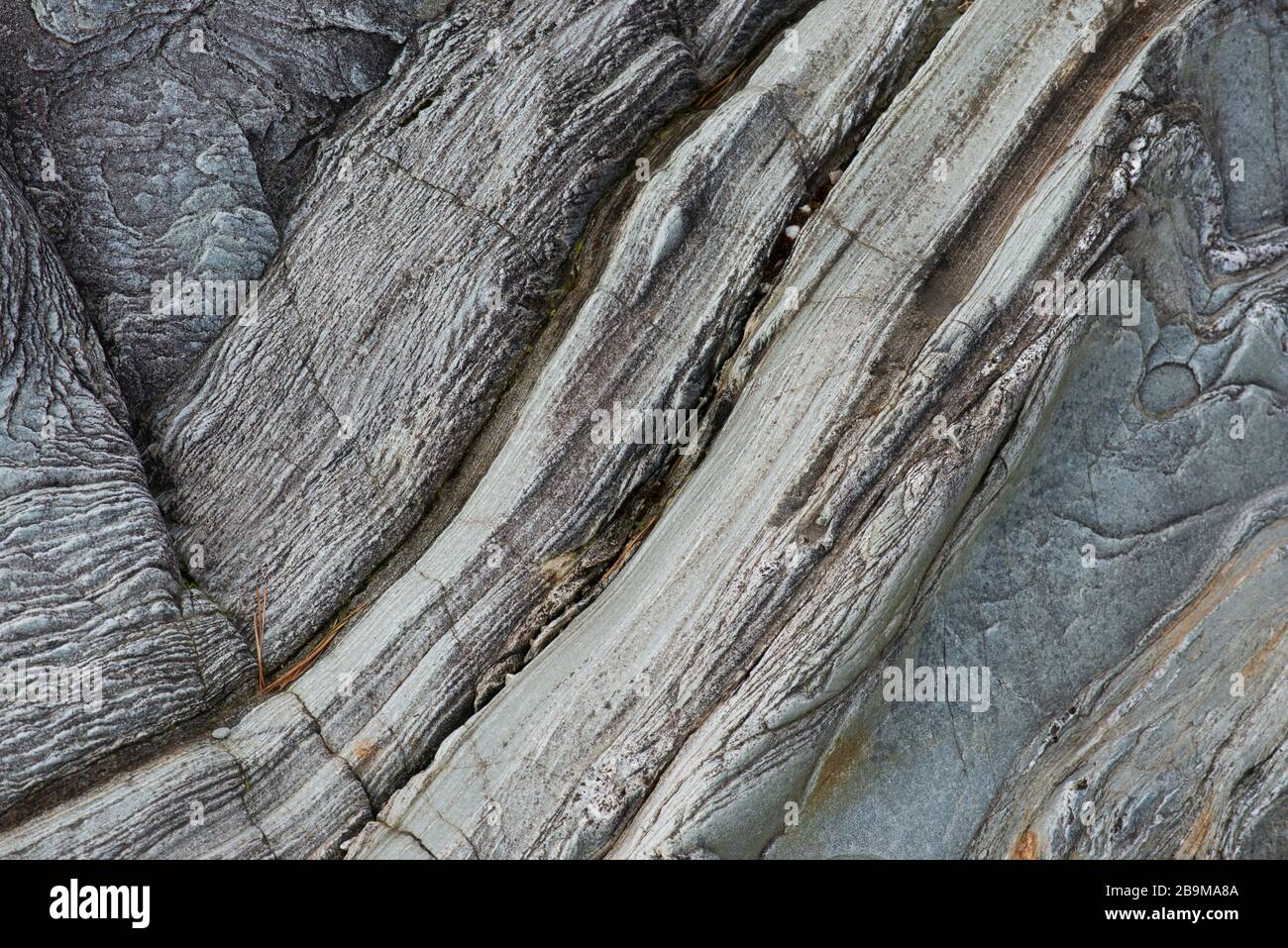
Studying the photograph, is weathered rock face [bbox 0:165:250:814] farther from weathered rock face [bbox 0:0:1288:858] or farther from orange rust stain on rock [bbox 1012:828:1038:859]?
orange rust stain on rock [bbox 1012:828:1038:859]

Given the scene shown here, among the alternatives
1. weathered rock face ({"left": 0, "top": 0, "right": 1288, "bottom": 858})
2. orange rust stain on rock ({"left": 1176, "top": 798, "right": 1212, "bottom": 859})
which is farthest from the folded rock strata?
orange rust stain on rock ({"left": 1176, "top": 798, "right": 1212, "bottom": 859})

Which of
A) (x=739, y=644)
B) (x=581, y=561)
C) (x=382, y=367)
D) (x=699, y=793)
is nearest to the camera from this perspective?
(x=699, y=793)

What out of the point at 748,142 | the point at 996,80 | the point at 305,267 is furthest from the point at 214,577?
the point at 996,80

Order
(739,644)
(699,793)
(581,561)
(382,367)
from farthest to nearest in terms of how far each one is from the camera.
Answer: (382,367) < (581,561) < (739,644) < (699,793)

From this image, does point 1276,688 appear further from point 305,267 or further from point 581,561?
point 305,267

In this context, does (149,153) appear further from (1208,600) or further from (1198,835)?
(1198,835)

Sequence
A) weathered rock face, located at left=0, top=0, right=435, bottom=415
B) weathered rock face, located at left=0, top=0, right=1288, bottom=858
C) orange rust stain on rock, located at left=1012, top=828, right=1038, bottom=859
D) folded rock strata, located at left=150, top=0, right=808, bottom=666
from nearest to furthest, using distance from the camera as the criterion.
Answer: orange rust stain on rock, located at left=1012, top=828, right=1038, bottom=859 < weathered rock face, located at left=0, top=0, right=1288, bottom=858 < folded rock strata, located at left=150, top=0, right=808, bottom=666 < weathered rock face, located at left=0, top=0, right=435, bottom=415

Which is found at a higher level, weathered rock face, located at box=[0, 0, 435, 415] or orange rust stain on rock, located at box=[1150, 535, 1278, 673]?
weathered rock face, located at box=[0, 0, 435, 415]

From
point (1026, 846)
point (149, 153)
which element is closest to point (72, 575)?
point (149, 153)
